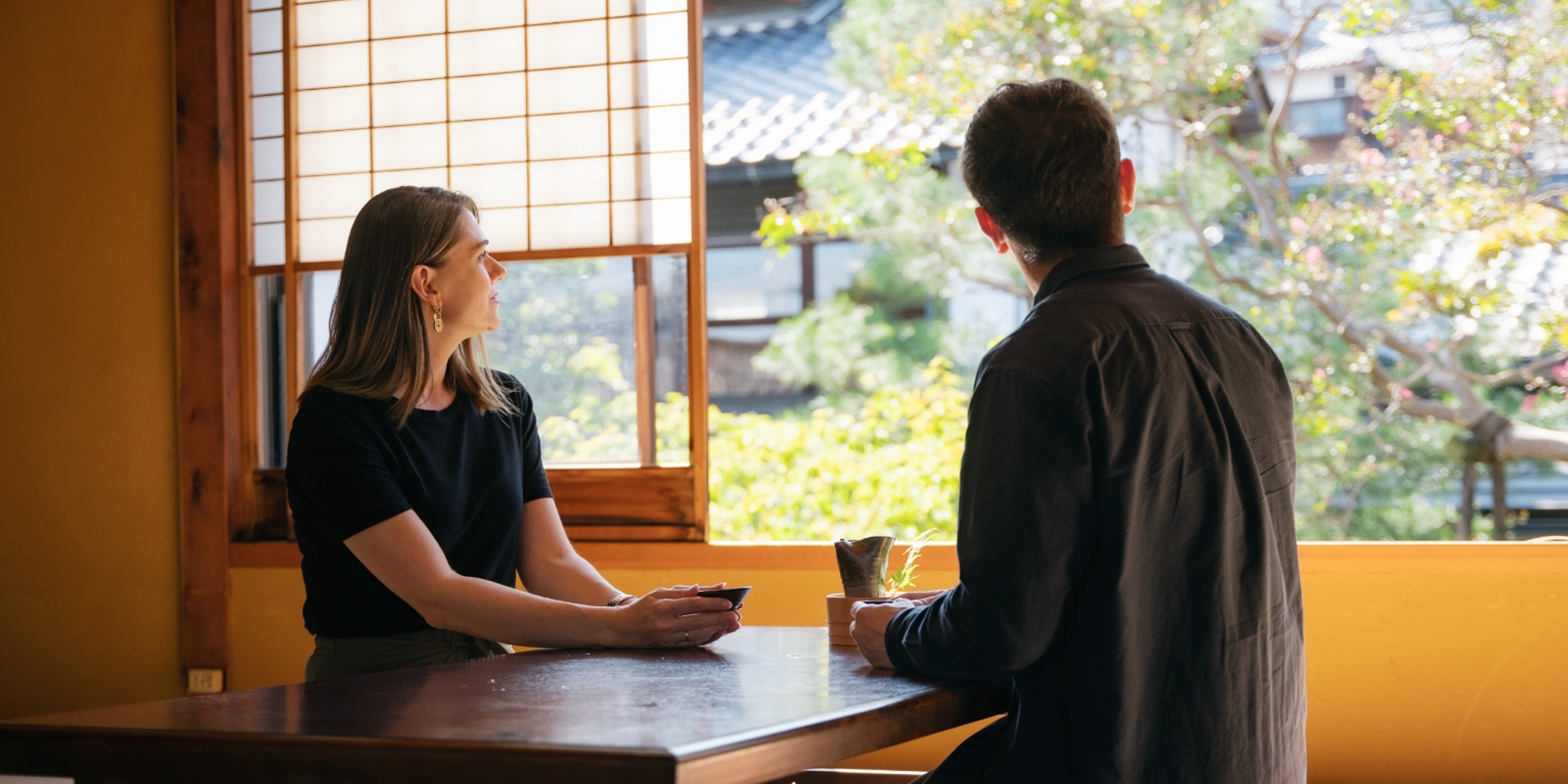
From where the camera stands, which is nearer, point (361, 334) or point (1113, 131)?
point (1113, 131)

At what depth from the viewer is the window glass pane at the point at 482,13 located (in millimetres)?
Answer: 3277

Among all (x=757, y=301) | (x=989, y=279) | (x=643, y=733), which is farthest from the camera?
(x=757, y=301)

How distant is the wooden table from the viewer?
1023 mm

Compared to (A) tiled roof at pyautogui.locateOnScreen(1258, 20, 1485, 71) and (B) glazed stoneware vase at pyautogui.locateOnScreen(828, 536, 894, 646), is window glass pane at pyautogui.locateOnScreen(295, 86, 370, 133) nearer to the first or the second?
(B) glazed stoneware vase at pyautogui.locateOnScreen(828, 536, 894, 646)

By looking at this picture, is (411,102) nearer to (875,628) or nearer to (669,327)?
(669,327)

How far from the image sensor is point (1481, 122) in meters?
3.85

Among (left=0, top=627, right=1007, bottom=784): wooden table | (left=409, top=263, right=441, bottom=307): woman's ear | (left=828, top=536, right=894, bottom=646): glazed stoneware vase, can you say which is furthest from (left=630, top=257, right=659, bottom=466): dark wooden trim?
(left=0, top=627, right=1007, bottom=784): wooden table

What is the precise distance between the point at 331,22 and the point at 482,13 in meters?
0.49

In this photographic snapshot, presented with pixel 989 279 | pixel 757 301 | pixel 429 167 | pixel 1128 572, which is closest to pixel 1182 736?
pixel 1128 572

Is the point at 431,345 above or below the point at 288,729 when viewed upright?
above

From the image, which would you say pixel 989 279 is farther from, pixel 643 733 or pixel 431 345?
pixel 643 733

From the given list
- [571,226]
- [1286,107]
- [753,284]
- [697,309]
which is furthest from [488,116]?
[753,284]

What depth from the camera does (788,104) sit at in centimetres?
588

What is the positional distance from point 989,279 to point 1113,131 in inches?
147
